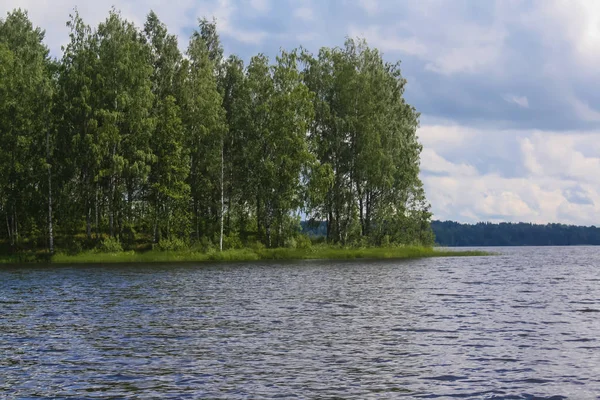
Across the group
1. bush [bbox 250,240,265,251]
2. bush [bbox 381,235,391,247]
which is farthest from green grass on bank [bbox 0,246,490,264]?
bush [bbox 381,235,391,247]

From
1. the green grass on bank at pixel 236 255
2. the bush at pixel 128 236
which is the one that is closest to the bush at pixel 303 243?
the green grass on bank at pixel 236 255

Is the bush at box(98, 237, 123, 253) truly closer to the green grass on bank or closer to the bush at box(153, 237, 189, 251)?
the green grass on bank

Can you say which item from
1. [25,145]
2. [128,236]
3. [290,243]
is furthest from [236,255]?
[25,145]

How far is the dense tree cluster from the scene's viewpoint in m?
77.1

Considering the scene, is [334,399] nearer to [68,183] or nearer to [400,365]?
[400,365]

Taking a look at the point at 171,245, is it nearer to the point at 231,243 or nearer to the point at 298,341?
the point at 231,243

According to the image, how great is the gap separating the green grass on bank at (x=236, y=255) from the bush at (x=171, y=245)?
105 cm

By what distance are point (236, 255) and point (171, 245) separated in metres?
7.88

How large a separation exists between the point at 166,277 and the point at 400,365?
3801 cm

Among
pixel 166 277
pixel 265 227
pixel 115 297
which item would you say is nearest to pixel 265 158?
pixel 265 227

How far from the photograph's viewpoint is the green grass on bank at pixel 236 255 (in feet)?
251

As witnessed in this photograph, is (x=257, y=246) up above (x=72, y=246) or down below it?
below

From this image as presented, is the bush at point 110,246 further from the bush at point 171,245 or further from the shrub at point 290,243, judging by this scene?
the shrub at point 290,243

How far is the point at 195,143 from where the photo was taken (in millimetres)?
86938
